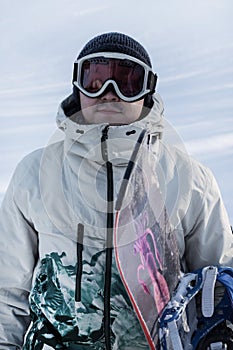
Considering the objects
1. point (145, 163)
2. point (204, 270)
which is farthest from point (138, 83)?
point (204, 270)

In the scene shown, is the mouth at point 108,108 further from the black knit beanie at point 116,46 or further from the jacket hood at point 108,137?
the black knit beanie at point 116,46

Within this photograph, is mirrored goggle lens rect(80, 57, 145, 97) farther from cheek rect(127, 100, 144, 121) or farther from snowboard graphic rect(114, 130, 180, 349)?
snowboard graphic rect(114, 130, 180, 349)

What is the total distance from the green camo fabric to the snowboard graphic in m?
0.09

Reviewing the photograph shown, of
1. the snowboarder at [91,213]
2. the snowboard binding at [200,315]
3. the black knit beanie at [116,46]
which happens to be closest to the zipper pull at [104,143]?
the snowboarder at [91,213]

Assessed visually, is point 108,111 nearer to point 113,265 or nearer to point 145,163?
point 145,163

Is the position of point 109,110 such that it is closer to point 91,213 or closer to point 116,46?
point 116,46

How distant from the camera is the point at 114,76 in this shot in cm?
244

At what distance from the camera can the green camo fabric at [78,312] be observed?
221 centimetres

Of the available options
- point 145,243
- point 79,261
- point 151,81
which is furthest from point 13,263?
point 151,81

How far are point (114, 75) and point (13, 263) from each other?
2.39 feet

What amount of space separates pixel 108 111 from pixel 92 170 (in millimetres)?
208

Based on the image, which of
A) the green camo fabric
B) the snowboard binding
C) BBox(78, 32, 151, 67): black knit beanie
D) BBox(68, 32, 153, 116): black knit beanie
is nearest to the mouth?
BBox(68, 32, 153, 116): black knit beanie

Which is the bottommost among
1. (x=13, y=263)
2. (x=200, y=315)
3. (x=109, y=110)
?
(x=200, y=315)

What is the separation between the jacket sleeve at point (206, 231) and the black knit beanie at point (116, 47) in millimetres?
365
